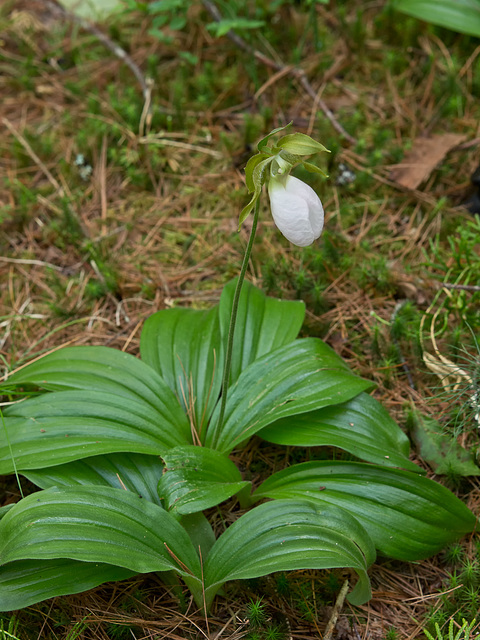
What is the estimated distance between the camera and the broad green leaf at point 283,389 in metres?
2.24

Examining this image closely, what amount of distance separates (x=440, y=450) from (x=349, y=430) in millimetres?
431

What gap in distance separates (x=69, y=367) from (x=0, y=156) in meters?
2.19

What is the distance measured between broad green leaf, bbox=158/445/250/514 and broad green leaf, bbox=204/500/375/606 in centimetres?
13

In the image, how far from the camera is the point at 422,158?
3.48 meters

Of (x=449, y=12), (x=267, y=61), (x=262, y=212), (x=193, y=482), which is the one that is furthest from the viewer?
(x=267, y=61)

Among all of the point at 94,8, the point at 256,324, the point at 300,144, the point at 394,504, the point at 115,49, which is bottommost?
the point at 394,504

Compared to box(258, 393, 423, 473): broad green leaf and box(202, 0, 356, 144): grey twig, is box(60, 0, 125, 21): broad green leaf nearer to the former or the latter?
box(202, 0, 356, 144): grey twig

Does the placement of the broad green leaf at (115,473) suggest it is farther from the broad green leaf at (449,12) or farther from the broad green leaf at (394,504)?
the broad green leaf at (449,12)

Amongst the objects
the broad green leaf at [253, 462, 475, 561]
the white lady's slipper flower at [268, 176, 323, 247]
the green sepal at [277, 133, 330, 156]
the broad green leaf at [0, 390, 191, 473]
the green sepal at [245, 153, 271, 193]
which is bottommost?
the broad green leaf at [0, 390, 191, 473]

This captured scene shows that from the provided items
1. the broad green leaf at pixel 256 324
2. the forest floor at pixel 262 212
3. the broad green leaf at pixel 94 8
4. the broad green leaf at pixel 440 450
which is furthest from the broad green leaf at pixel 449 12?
the broad green leaf at pixel 440 450

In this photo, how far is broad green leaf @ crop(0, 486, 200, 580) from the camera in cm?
174

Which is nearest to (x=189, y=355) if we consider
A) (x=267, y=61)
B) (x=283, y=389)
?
(x=283, y=389)

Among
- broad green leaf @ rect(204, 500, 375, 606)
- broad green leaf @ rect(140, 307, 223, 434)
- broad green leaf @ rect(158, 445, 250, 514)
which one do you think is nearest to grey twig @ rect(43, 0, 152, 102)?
broad green leaf @ rect(140, 307, 223, 434)

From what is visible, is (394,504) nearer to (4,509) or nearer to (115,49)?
(4,509)
